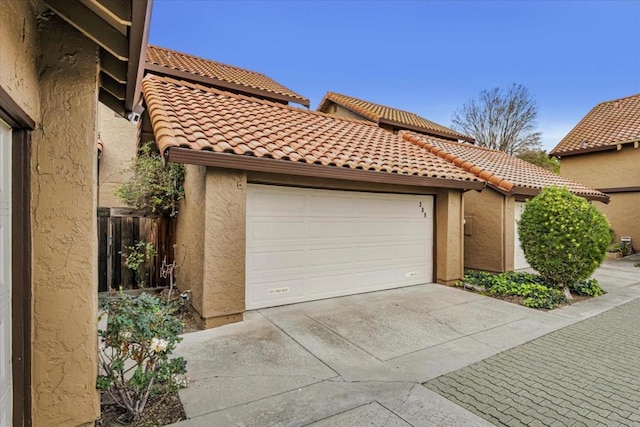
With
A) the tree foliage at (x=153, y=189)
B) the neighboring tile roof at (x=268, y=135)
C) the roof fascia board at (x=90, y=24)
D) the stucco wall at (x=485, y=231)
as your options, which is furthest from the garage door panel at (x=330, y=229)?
the stucco wall at (x=485, y=231)

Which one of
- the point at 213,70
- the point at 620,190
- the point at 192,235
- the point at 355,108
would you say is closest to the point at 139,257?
the point at 192,235

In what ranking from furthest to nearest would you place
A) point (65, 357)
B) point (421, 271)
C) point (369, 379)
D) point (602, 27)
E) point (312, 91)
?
1. point (312, 91)
2. point (602, 27)
3. point (421, 271)
4. point (369, 379)
5. point (65, 357)

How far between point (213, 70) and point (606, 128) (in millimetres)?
18637

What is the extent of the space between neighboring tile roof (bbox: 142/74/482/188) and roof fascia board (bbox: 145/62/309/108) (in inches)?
73.9

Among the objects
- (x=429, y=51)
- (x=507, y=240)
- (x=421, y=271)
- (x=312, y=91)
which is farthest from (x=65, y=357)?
(x=312, y=91)

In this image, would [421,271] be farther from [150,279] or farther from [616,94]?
[616,94]

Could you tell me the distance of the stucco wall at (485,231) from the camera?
9.95 meters

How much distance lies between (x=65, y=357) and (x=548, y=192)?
9.21 m

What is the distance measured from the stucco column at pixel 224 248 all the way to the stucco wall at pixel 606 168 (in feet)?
58.4

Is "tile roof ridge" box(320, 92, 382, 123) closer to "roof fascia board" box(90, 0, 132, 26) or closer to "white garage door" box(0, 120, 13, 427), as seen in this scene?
"roof fascia board" box(90, 0, 132, 26)

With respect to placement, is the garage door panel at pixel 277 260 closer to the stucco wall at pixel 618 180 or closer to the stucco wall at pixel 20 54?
the stucco wall at pixel 20 54

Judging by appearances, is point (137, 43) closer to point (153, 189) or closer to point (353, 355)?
point (353, 355)

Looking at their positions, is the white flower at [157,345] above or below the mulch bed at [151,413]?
above

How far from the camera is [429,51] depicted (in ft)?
69.0
